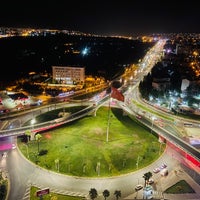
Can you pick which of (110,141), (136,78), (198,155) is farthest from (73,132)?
(136,78)

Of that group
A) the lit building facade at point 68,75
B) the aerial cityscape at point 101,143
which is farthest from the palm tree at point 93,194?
the lit building facade at point 68,75

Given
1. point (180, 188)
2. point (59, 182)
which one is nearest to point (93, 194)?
point (59, 182)

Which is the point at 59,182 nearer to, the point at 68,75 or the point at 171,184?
the point at 171,184

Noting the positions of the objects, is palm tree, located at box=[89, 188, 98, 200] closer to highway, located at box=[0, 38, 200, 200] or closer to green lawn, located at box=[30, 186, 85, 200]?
green lawn, located at box=[30, 186, 85, 200]

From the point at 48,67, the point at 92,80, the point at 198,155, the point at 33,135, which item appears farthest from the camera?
the point at 48,67

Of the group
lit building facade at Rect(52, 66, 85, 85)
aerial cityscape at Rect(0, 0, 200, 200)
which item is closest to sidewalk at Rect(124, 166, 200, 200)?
aerial cityscape at Rect(0, 0, 200, 200)

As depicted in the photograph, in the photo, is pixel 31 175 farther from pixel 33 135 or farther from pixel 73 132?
pixel 73 132
